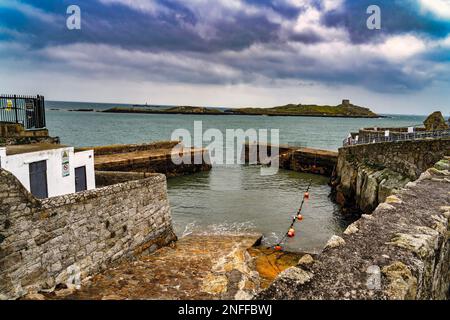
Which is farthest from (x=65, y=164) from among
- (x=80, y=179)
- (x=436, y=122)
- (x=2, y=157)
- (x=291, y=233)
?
(x=436, y=122)

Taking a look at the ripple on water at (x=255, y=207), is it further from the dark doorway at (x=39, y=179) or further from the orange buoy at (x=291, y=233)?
the dark doorway at (x=39, y=179)

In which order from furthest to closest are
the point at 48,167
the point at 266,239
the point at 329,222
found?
the point at 329,222 → the point at 266,239 → the point at 48,167

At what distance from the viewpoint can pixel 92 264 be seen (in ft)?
24.8

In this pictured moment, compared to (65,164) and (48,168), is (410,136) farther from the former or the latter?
(48,168)

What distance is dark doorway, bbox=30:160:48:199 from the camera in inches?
311

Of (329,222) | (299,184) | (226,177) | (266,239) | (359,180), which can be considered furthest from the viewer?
(226,177)

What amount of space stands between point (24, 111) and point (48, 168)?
401 cm

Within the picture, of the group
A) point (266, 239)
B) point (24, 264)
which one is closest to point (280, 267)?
point (266, 239)

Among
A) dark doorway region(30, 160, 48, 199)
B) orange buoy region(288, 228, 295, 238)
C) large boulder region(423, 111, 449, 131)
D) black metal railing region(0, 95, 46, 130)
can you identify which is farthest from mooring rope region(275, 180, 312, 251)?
large boulder region(423, 111, 449, 131)

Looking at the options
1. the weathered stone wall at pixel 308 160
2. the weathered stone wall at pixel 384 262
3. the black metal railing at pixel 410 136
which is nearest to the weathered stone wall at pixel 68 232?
the weathered stone wall at pixel 384 262

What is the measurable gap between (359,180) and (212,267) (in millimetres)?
12565

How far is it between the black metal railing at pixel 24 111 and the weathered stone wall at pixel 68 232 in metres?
4.90
